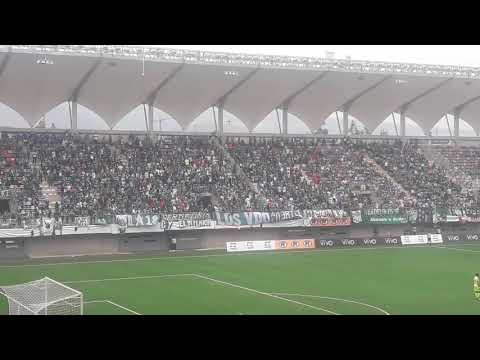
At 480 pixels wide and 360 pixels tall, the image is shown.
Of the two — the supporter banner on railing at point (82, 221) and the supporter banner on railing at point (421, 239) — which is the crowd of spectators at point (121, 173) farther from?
the supporter banner on railing at point (421, 239)

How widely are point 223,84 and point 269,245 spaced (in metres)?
13.6

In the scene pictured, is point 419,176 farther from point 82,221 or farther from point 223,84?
point 82,221

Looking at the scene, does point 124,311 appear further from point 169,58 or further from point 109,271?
point 169,58

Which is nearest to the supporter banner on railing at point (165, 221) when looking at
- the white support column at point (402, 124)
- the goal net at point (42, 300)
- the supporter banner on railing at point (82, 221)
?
the supporter banner on railing at point (82, 221)

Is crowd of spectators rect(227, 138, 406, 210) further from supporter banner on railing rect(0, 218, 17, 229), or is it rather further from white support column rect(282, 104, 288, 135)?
supporter banner on railing rect(0, 218, 17, 229)

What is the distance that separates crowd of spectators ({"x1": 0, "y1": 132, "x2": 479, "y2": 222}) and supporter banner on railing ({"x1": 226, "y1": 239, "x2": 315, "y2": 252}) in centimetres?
346

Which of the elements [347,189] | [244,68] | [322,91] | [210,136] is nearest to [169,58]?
[244,68]

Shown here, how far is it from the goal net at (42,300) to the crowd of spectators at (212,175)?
20.2 meters

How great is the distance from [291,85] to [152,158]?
12424mm

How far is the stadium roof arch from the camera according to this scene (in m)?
42.3

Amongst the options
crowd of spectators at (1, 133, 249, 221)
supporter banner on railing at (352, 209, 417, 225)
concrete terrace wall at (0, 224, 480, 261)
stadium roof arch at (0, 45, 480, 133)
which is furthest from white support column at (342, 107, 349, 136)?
crowd of spectators at (1, 133, 249, 221)

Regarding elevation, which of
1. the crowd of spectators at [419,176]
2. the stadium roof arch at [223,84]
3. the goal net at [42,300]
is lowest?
the goal net at [42,300]

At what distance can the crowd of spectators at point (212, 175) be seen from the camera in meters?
42.8

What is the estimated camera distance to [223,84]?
160 ft
